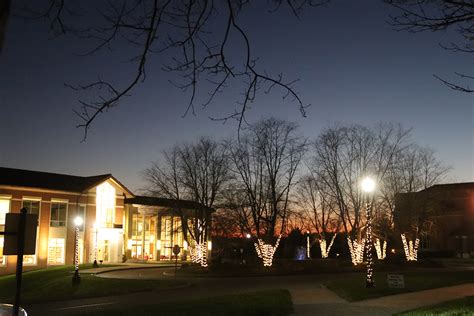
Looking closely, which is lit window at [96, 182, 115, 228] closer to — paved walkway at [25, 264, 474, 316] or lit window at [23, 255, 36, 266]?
lit window at [23, 255, 36, 266]

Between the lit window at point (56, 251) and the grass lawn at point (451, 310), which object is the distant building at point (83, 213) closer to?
the lit window at point (56, 251)

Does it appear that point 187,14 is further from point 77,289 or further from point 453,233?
point 453,233

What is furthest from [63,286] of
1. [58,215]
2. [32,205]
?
[58,215]

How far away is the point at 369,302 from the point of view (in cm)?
1888

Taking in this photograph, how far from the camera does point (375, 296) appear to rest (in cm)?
2073

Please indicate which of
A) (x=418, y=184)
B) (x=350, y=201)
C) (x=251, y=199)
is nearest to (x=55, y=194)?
(x=251, y=199)

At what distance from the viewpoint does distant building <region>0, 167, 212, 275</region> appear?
51.7 meters

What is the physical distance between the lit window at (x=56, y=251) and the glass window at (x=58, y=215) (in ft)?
5.40

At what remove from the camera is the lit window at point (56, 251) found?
53.5 metres

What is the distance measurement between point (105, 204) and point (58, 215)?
605cm

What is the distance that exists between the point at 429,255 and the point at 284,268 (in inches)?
1223

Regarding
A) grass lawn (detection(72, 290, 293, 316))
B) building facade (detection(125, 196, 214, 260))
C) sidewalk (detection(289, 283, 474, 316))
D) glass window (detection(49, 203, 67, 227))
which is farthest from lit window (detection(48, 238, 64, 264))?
grass lawn (detection(72, 290, 293, 316))

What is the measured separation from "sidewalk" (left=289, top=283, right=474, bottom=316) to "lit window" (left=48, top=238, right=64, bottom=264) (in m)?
36.2

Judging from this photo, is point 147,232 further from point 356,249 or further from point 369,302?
point 369,302
